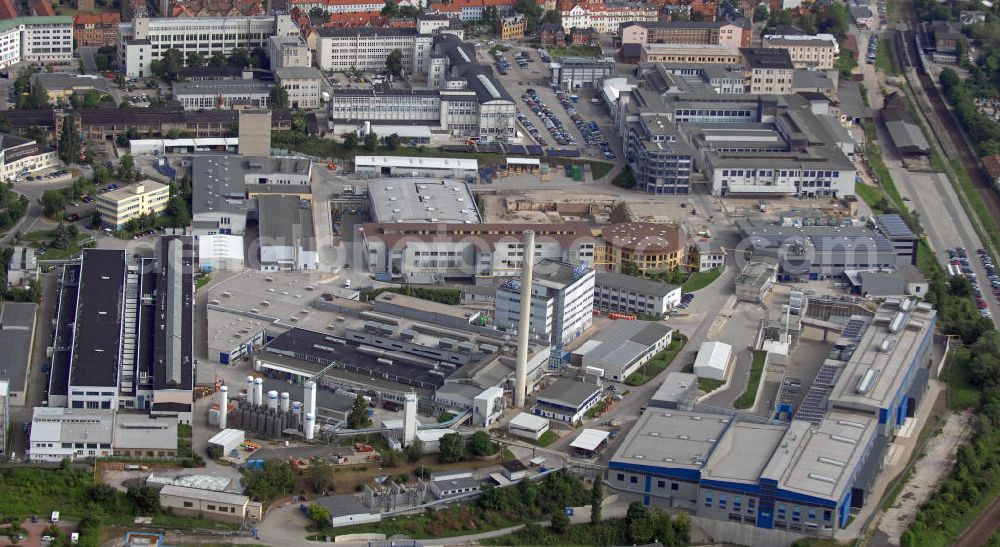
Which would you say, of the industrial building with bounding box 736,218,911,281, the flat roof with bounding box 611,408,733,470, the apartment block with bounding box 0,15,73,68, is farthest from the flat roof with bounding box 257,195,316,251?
the apartment block with bounding box 0,15,73,68

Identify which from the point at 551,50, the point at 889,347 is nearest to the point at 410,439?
the point at 889,347

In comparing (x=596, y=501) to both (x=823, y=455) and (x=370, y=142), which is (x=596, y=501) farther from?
(x=370, y=142)

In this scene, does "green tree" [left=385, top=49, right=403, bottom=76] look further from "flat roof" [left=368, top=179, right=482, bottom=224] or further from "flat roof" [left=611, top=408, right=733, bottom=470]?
"flat roof" [left=611, top=408, right=733, bottom=470]

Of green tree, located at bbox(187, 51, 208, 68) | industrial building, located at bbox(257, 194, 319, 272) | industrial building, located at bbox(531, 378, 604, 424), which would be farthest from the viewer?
green tree, located at bbox(187, 51, 208, 68)

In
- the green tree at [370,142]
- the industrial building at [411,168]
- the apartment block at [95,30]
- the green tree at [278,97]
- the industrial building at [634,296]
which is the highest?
the apartment block at [95,30]

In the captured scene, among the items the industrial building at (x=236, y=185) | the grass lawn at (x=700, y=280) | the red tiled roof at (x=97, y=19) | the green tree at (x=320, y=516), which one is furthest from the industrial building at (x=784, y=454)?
the red tiled roof at (x=97, y=19)

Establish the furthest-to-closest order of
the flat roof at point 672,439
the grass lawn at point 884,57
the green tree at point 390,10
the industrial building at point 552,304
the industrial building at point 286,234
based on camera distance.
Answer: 1. the green tree at point 390,10
2. the grass lawn at point 884,57
3. the industrial building at point 286,234
4. the industrial building at point 552,304
5. the flat roof at point 672,439

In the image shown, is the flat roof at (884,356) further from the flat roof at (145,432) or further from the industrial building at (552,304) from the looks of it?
the flat roof at (145,432)
